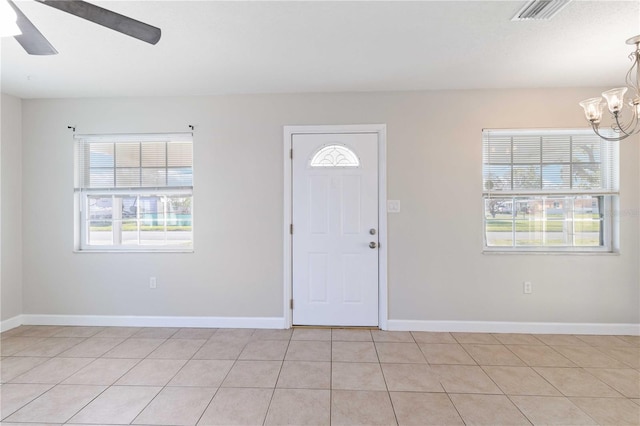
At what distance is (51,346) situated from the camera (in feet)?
9.21

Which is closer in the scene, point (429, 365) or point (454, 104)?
point (429, 365)

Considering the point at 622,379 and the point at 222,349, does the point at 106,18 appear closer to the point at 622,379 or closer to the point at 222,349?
the point at 222,349

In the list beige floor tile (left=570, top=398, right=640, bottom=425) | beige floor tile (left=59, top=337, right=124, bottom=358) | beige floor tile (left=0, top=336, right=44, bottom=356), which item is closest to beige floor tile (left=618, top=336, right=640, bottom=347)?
beige floor tile (left=570, top=398, right=640, bottom=425)

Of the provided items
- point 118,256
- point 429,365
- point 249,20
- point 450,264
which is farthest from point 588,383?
point 118,256

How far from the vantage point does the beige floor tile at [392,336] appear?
9.54ft

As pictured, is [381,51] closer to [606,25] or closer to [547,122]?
[606,25]

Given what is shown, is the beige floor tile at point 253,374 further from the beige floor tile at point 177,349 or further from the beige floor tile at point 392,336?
the beige floor tile at point 392,336

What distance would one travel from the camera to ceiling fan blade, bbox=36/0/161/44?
1.26 metres

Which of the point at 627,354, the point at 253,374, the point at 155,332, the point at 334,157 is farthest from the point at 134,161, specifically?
the point at 627,354

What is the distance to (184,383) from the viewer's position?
2.20m

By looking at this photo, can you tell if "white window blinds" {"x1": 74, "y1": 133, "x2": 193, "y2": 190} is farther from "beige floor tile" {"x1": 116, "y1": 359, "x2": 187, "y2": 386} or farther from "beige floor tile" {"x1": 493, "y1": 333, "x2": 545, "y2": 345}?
"beige floor tile" {"x1": 493, "y1": 333, "x2": 545, "y2": 345}

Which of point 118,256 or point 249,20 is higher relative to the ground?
point 249,20

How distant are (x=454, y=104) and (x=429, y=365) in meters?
2.49

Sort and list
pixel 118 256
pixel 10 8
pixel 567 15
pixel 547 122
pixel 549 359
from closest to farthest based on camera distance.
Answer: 1. pixel 10 8
2. pixel 567 15
3. pixel 549 359
4. pixel 547 122
5. pixel 118 256
